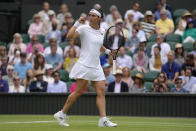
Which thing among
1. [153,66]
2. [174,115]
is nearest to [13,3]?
[153,66]

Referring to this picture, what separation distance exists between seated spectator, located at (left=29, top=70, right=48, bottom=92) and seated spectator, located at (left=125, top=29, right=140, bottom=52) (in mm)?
3296

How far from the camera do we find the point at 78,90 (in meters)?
8.96

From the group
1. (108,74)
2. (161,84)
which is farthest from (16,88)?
(161,84)

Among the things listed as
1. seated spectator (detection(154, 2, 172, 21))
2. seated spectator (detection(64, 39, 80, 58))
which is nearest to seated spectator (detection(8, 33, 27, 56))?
seated spectator (detection(64, 39, 80, 58))

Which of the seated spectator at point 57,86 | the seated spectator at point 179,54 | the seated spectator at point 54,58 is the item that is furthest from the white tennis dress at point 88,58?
the seated spectator at point 54,58

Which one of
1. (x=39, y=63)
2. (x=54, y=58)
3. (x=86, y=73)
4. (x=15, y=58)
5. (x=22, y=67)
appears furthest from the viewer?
(x=15, y=58)

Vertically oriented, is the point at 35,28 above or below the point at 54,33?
above

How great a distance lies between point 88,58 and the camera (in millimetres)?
9023

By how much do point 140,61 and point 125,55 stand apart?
1.50 ft

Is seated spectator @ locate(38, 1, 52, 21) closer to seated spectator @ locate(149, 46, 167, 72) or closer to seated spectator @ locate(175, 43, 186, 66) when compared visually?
seated spectator @ locate(149, 46, 167, 72)

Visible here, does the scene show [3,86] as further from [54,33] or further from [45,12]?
[45,12]

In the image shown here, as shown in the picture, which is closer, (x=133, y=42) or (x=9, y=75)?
(x=9, y=75)

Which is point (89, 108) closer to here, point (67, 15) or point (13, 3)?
point (67, 15)

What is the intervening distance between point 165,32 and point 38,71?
Answer: 430cm
